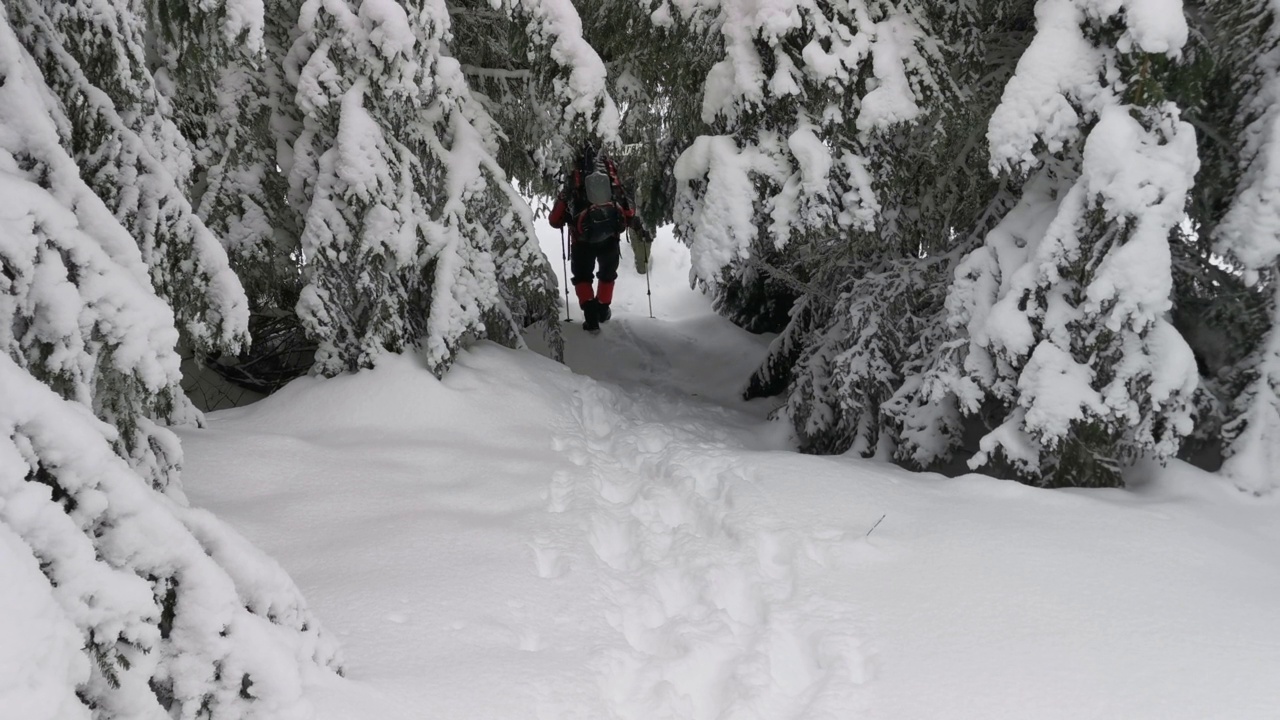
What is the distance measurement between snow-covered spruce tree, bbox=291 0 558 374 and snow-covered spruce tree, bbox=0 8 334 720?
2549mm

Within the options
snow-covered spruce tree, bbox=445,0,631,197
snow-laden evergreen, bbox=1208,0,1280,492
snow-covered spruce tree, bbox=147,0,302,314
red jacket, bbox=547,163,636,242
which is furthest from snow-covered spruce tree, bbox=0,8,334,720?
red jacket, bbox=547,163,636,242

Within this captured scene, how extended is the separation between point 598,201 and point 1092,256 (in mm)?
4551

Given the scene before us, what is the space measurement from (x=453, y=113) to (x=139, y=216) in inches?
117

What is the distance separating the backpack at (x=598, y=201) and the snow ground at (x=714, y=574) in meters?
2.86

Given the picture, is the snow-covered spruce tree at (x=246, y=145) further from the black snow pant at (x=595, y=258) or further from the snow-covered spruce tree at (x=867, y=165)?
the black snow pant at (x=595, y=258)

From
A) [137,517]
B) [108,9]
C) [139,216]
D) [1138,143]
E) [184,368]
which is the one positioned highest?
[1138,143]

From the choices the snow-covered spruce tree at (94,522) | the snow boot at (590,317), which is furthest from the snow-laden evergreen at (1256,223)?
the snow boot at (590,317)

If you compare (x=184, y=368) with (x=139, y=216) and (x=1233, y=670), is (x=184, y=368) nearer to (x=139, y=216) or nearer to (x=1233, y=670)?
(x=139, y=216)

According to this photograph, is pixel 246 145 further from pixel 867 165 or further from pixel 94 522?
pixel 94 522

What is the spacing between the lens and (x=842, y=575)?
353 centimetres

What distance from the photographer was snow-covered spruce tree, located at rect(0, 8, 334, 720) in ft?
4.17

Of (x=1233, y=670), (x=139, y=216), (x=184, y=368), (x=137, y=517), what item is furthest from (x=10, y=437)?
(x=184, y=368)

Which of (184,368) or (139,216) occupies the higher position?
(139,216)

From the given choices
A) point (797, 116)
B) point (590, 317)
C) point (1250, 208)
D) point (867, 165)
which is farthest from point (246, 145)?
point (1250, 208)
